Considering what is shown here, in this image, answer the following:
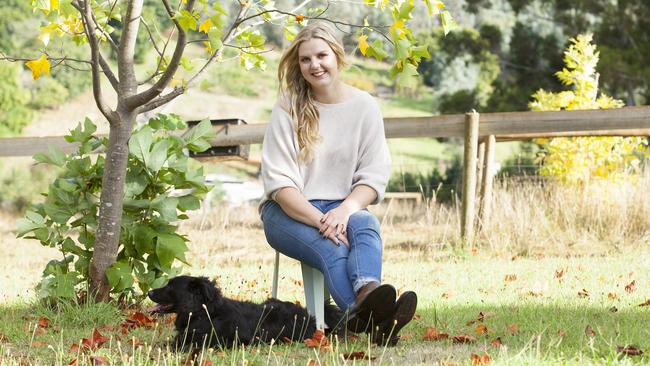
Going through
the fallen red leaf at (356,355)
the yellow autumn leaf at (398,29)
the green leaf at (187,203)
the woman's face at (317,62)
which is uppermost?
the yellow autumn leaf at (398,29)

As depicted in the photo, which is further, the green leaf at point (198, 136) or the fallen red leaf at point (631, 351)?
the green leaf at point (198, 136)

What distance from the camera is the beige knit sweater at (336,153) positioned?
10.9 ft

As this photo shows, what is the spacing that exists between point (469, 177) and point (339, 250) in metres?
3.08

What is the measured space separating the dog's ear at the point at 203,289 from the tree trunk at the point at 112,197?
0.94 metres

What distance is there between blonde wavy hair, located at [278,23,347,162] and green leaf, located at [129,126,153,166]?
2.25 ft

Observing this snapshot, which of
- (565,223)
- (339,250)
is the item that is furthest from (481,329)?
(565,223)

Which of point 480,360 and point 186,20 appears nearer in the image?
point 480,360

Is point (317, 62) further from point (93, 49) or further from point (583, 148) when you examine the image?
point (583, 148)

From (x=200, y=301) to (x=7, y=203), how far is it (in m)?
13.7

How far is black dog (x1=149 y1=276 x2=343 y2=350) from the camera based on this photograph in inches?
113

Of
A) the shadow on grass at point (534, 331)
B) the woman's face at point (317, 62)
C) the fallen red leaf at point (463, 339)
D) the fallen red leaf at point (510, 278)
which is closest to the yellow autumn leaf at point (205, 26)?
the woman's face at point (317, 62)

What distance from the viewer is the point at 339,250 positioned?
312 centimetres

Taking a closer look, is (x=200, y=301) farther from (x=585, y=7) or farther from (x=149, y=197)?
(x=585, y=7)

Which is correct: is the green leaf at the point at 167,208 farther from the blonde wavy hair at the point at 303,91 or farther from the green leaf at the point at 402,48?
the green leaf at the point at 402,48
